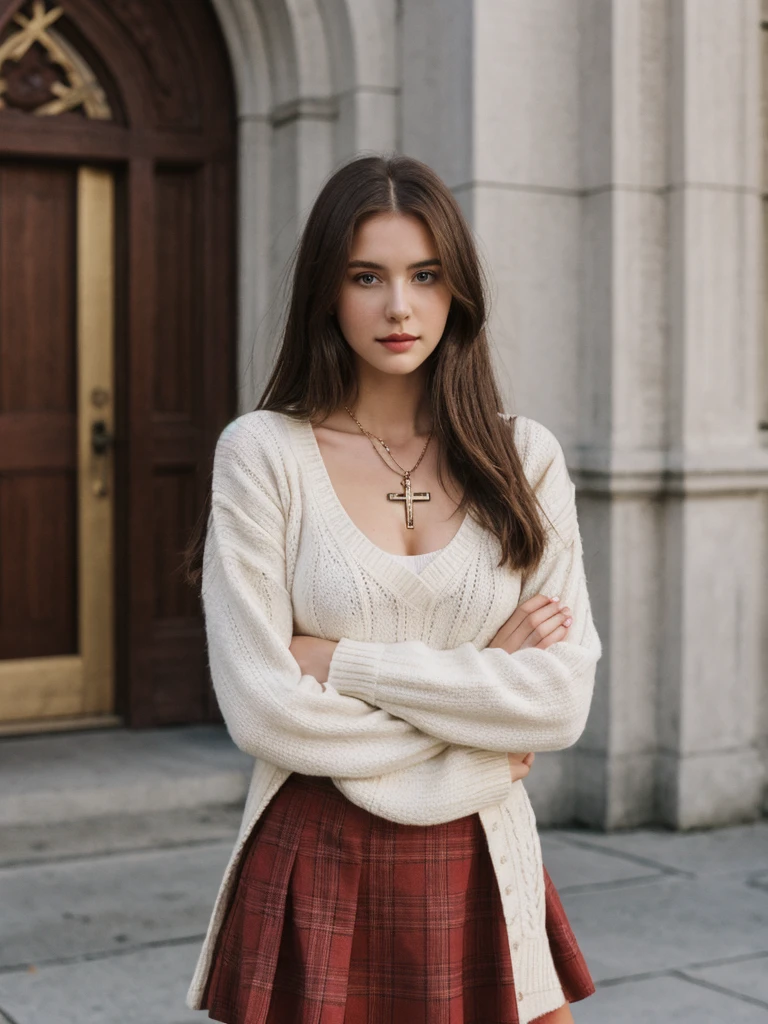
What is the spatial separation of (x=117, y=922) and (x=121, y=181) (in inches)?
123

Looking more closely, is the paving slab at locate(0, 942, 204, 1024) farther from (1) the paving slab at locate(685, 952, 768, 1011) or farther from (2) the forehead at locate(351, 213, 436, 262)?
(2) the forehead at locate(351, 213, 436, 262)

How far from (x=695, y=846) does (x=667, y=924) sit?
0.92 m

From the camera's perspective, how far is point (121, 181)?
6023 millimetres

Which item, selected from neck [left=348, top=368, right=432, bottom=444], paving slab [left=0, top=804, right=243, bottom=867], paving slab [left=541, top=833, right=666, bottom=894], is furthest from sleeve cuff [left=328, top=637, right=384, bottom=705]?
paving slab [left=0, top=804, right=243, bottom=867]

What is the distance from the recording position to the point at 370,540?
2.23m

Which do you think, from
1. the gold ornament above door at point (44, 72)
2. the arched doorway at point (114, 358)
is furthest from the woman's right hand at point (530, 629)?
the gold ornament above door at point (44, 72)

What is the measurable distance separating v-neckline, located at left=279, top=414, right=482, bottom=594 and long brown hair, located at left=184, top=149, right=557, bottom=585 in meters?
0.04

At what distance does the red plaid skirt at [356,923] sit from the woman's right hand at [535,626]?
28 centimetres

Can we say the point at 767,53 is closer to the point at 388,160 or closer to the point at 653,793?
the point at 653,793

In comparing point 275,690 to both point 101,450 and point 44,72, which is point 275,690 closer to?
point 101,450

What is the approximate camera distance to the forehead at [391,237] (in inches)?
85.8

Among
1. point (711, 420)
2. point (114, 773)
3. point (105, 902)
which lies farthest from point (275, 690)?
point (711, 420)

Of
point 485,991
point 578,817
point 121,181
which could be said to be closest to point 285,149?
point 121,181

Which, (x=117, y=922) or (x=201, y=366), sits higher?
(x=201, y=366)
